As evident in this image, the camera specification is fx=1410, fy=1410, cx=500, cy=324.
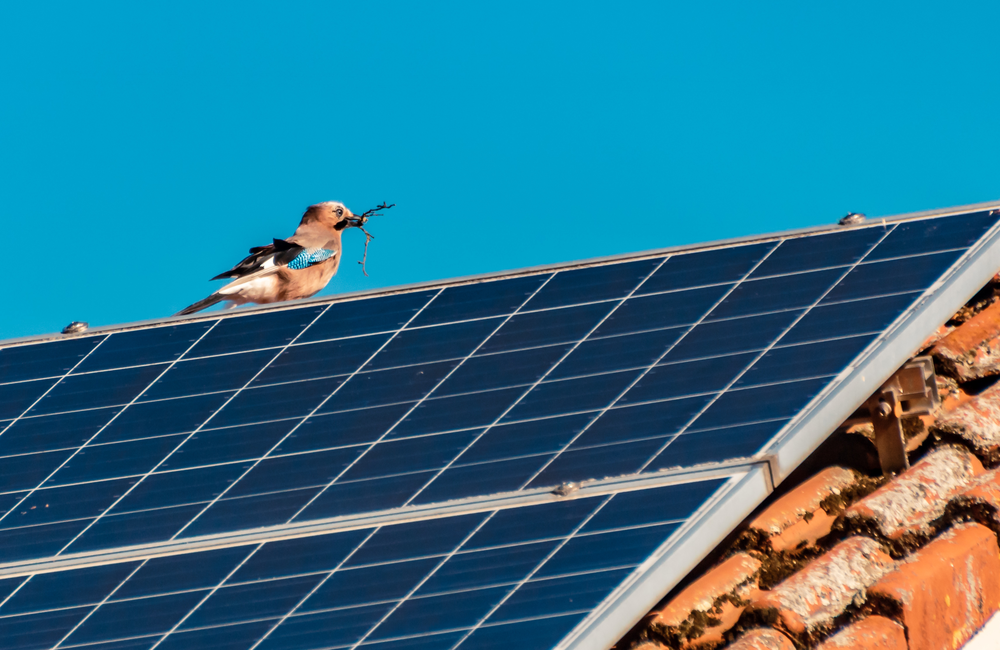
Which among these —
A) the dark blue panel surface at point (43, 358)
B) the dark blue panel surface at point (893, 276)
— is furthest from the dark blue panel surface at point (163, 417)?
the dark blue panel surface at point (893, 276)

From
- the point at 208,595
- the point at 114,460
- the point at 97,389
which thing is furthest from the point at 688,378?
the point at 97,389

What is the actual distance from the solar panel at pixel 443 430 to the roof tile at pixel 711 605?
684 mm

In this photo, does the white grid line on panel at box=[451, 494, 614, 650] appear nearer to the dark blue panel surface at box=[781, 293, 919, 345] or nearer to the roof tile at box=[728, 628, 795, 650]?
the roof tile at box=[728, 628, 795, 650]

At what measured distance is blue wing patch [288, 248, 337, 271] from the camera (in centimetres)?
1309

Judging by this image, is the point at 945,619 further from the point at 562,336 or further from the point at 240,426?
the point at 240,426

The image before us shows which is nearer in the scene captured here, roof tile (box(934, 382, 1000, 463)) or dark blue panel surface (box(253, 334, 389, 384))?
roof tile (box(934, 382, 1000, 463))

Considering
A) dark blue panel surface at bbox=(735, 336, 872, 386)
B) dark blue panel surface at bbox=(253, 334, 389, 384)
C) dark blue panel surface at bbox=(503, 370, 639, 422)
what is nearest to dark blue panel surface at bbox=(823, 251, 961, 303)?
dark blue panel surface at bbox=(735, 336, 872, 386)

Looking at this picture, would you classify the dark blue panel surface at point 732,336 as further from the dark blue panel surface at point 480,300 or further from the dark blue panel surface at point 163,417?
the dark blue panel surface at point 163,417

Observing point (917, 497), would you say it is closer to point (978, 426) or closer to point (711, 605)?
point (978, 426)

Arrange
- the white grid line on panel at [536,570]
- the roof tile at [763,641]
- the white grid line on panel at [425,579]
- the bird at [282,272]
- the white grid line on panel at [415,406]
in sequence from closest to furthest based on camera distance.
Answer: the white grid line on panel at [536,570] < the white grid line on panel at [425,579] < the roof tile at [763,641] < the white grid line on panel at [415,406] < the bird at [282,272]

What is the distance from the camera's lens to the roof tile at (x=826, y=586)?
699 centimetres

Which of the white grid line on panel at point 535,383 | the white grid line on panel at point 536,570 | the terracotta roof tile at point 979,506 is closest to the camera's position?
the white grid line on panel at point 536,570

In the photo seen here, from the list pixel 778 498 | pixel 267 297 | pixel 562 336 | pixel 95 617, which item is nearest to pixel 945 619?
pixel 778 498

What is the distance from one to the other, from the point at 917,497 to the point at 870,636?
4.43 ft
